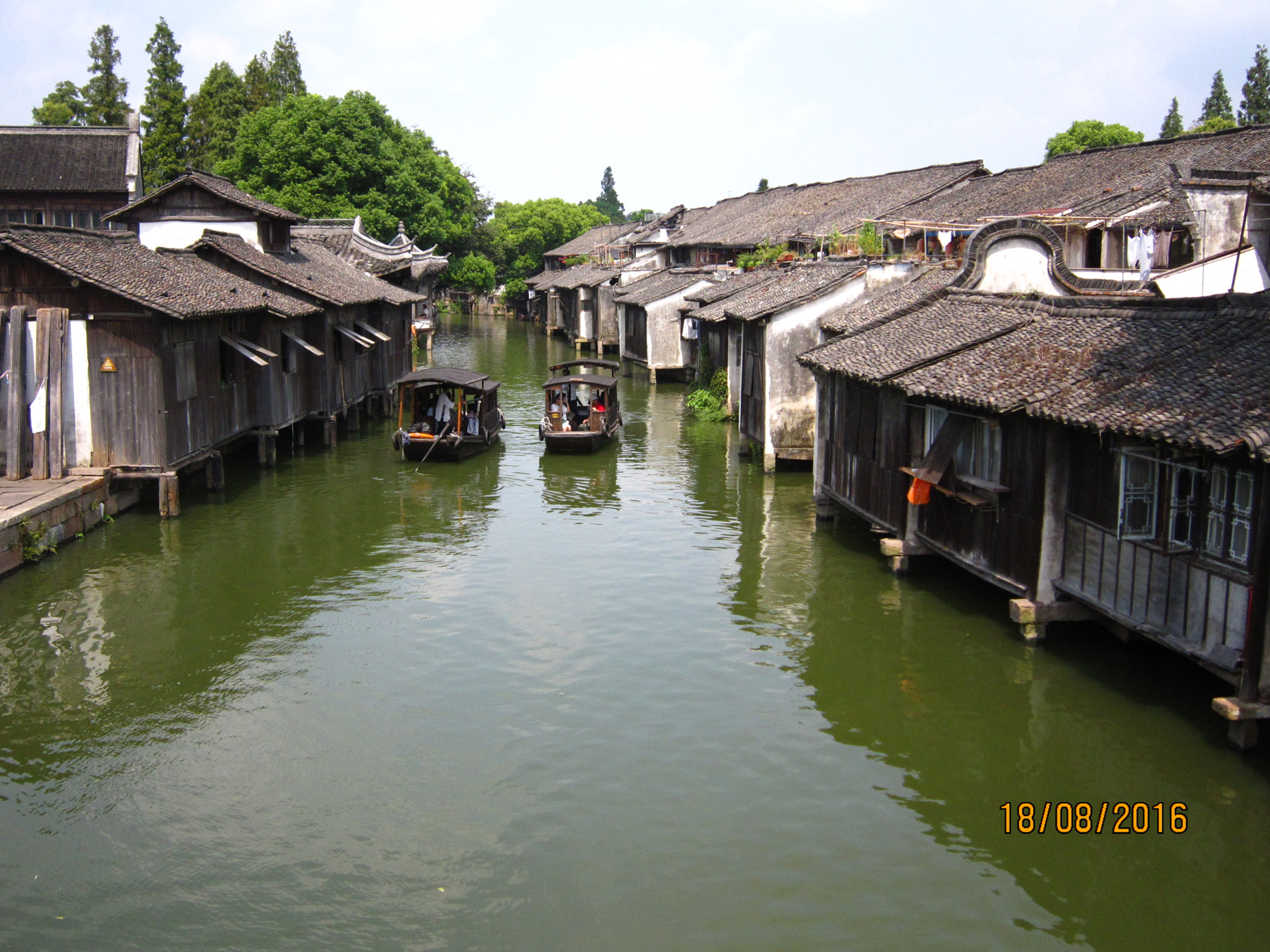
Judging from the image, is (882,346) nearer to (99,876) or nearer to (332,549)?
(332,549)

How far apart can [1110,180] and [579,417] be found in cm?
1518

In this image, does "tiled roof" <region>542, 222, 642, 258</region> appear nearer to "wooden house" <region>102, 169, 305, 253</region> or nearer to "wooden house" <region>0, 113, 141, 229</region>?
"wooden house" <region>0, 113, 141, 229</region>

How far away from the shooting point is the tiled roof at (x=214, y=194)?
27609 millimetres

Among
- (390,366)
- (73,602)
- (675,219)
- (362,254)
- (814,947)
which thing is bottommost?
(814,947)

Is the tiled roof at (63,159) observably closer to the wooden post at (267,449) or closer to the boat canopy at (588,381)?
the wooden post at (267,449)

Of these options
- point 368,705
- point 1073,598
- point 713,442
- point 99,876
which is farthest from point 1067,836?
point 713,442

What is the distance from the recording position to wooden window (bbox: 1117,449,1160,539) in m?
10.7

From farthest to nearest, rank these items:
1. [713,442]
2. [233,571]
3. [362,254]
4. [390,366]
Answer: [362,254]
[390,366]
[713,442]
[233,571]

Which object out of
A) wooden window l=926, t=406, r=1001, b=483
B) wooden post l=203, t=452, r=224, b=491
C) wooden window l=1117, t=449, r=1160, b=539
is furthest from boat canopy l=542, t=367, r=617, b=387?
wooden window l=1117, t=449, r=1160, b=539

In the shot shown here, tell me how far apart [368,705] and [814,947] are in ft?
18.8

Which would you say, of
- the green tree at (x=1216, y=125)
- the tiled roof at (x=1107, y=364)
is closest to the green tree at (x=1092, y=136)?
the green tree at (x=1216, y=125)

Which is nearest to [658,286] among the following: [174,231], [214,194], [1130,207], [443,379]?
[214,194]

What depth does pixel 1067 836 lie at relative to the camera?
900 centimetres

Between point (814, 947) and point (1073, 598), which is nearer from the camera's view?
point (814, 947)
